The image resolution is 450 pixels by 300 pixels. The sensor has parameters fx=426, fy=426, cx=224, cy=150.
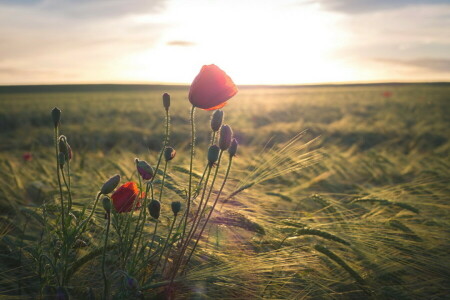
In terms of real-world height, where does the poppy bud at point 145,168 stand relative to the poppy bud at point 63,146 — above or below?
below

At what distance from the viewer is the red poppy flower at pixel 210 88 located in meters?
1.10

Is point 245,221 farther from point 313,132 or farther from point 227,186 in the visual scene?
point 313,132

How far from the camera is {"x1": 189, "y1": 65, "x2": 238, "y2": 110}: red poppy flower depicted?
1.10m

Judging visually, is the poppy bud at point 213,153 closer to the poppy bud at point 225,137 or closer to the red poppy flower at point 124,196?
the poppy bud at point 225,137

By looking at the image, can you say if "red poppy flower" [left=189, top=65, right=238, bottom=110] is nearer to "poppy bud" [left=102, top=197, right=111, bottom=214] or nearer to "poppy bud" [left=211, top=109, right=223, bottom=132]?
"poppy bud" [left=211, top=109, right=223, bottom=132]

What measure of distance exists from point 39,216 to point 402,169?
2542mm

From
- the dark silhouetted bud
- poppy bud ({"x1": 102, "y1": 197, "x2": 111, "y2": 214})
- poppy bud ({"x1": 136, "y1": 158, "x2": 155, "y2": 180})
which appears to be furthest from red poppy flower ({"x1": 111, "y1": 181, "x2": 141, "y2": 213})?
the dark silhouetted bud

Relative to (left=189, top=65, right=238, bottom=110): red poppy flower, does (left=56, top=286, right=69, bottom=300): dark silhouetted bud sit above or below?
below

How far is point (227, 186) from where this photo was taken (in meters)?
1.88

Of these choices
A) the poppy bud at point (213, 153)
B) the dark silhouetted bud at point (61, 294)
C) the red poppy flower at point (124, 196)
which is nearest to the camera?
the dark silhouetted bud at point (61, 294)

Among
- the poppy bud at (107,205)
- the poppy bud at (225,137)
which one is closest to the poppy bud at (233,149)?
the poppy bud at (225,137)

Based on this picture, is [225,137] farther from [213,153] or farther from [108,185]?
[108,185]

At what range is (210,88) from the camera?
1.11 m

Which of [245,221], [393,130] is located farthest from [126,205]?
[393,130]
